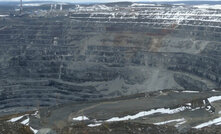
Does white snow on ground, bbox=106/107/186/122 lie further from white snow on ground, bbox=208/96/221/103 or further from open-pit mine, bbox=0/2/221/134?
open-pit mine, bbox=0/2/221/134

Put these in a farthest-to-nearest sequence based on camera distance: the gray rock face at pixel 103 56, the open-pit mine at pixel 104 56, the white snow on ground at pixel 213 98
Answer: the gray rock face at pixel 103 56
the open-pit mine at pixel 104 56
the white snow on ground at pixel 213 98

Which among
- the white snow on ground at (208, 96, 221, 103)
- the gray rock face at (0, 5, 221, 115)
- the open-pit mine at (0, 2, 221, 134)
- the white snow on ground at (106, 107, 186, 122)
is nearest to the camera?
the white snow on ground at (106, 107, 186, 122)

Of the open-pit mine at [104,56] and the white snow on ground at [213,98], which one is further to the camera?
the open-pit mine at [104,56]

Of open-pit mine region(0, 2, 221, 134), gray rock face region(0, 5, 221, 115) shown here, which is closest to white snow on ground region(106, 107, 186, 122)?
open-pit mine region(0, 2, 221, 134)

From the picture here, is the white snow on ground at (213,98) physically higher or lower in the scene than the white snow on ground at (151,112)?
higher

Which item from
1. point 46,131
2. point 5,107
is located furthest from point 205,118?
point 5,107

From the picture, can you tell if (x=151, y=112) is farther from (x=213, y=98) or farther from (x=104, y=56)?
(x=104, y=56)

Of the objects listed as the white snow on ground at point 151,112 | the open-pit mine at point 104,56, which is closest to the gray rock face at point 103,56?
the open-pit mine at point 104,56

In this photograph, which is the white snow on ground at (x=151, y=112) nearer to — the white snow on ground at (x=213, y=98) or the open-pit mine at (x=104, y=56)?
the white snow on ground at (x=213, y=98)
